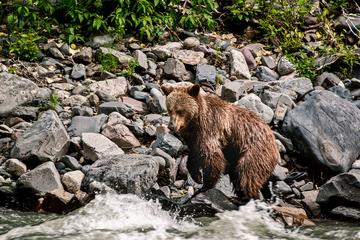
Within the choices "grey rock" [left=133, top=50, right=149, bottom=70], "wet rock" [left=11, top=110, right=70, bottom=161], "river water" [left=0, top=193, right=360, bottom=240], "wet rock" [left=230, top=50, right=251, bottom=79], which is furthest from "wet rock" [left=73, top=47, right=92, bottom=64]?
"river water" [left=0, top=193, right=360, bottom=240]

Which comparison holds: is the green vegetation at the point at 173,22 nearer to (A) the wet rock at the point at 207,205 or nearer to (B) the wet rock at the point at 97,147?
(B) the wet rock at the point at 97,147

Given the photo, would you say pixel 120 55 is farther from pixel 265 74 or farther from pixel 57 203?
pixel 57 203

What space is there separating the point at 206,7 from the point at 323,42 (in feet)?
6.55

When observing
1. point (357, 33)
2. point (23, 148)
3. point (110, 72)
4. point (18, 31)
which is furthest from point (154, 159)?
point (357, 33)

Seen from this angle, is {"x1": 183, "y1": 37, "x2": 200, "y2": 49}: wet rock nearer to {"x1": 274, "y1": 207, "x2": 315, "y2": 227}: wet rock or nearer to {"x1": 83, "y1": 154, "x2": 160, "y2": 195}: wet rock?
{"x1": 83, "y1": 154, "x2": 160, "y2": 195}: wet rock

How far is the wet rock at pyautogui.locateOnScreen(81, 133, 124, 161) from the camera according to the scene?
687cm

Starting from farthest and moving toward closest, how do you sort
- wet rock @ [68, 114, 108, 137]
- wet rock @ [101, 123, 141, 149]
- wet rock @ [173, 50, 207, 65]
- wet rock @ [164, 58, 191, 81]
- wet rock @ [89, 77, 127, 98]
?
1. wet rock @ [173, 50, 207, 65]
2. wet rock @ [164, 58, 191, 81]
3. wet rock @ [89, 77, 127, 98]
4. wet rock @ [68, 114, 108, 137]
5. wet rock @ [101, 123, 141, 149]

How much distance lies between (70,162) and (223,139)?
1.65 m

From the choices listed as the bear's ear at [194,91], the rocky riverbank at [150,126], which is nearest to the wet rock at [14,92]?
the rocky riverbank at [150,126]

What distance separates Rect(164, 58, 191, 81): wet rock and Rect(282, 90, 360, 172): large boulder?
2.04 m

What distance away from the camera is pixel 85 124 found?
7414 millimetres

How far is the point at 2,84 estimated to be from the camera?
7980 millimetres

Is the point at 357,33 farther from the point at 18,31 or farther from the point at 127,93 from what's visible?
the point at 18,31

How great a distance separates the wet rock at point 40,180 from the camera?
6328 mm
